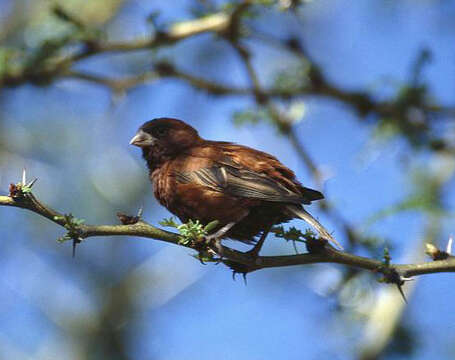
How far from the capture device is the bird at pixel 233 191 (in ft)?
16.5

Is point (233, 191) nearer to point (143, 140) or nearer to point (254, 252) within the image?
point (254, 252)

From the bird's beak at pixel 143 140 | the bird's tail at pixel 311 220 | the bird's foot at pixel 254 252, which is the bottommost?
the bird's foot at pixel 254 252

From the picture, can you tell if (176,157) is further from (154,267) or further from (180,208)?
(154,267)

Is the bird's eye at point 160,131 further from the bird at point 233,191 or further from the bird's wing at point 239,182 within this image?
the bird's wing at point 239,182

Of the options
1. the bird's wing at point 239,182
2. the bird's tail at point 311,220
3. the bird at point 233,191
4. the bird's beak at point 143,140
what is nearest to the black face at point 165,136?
the bird's beak at point 143,140

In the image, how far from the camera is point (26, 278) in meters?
11.8

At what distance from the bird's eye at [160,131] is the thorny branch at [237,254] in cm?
211

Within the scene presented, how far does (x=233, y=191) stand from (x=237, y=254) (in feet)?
2.91

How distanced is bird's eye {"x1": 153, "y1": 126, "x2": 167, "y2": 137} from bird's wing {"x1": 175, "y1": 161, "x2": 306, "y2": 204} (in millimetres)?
806

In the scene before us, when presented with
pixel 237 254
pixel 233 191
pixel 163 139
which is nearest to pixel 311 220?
pixel 233 191

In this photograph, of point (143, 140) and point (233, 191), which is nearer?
point (233, 191)

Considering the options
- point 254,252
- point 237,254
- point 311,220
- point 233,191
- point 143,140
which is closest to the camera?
point 237,254

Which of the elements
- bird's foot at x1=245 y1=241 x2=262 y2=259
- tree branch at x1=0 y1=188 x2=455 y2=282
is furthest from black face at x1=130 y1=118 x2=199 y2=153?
tree branch at x1=0 y1=188 x2=455 y2=282

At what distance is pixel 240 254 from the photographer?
4.30 metres
